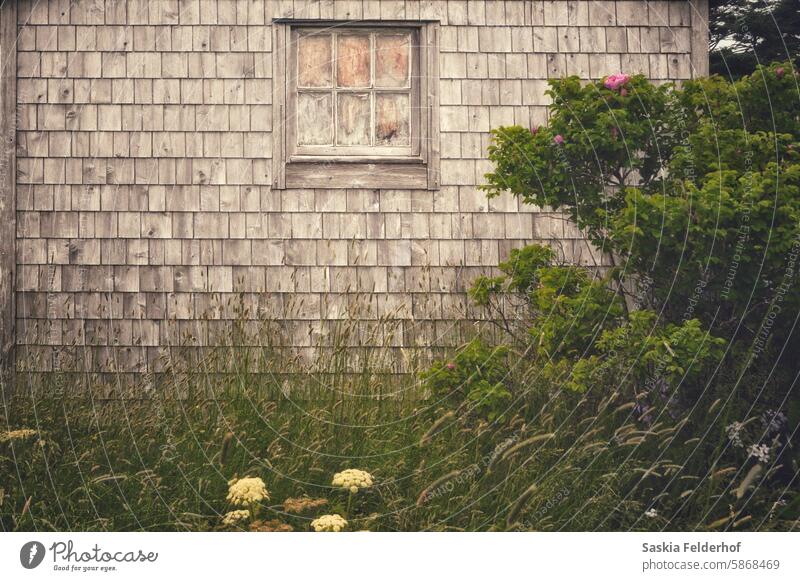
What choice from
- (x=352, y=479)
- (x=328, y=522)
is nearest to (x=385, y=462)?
(x=352, y=479)

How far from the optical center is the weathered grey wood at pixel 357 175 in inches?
262

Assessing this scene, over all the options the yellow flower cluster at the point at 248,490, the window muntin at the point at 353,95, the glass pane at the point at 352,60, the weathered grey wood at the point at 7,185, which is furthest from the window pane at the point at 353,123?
the yellow flower cluster at the point at 248,490

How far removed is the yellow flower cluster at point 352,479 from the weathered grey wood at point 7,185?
367 centimetres

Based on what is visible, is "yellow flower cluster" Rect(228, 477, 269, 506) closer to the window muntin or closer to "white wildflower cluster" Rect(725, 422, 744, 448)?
"white wildflower cluster" Rect(725, 422, 744, 448)

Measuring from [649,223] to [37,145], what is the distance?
4684 millimetres

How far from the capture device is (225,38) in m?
6.73

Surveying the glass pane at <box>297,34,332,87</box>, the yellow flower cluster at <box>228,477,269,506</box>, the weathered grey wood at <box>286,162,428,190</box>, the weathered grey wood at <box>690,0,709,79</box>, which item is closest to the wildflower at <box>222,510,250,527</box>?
the yellow flower cluster at <box>228,477,269,506</box>

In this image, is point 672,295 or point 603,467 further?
point 672,295

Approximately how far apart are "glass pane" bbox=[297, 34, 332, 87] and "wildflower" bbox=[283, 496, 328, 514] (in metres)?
3.64

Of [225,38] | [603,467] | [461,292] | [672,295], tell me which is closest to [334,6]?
[225,38]

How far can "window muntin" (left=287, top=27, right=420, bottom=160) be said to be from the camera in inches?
263

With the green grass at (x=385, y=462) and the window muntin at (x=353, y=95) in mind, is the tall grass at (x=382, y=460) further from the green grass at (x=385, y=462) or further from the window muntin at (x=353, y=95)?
the window muntin at (x=353, y=95)

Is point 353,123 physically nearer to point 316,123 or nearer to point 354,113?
point 354,113

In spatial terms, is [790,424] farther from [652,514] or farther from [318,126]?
[318,126]
